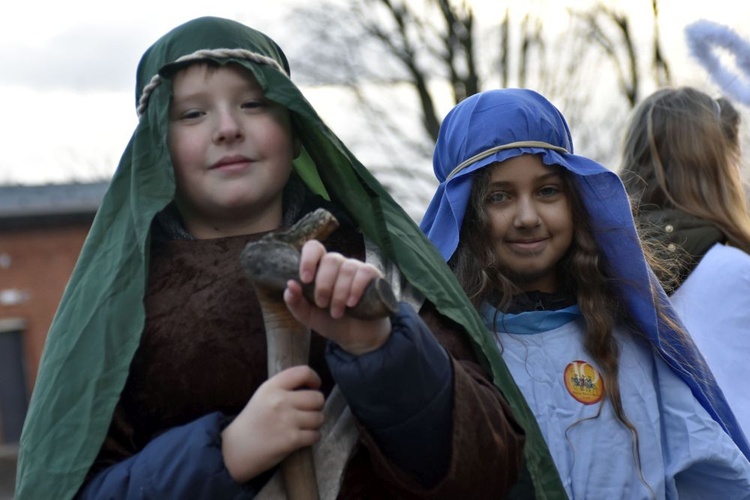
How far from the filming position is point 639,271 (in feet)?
9.33

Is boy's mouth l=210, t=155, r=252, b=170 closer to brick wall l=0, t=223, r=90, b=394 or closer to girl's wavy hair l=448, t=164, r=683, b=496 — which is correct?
girl's wavy hair l=448, t=164, r=683, b=496

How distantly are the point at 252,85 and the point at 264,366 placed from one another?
0.55m

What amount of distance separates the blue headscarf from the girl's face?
4 centimetres

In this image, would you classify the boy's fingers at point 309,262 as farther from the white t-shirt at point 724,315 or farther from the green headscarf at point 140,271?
the white t-shirt at point 724,315

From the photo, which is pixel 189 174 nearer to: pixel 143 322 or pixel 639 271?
pixel 143 322

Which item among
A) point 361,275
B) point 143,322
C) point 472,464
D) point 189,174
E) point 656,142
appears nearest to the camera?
point 361,275

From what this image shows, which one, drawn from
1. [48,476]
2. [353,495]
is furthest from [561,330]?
[48,476]

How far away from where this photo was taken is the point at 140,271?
6.73 feet

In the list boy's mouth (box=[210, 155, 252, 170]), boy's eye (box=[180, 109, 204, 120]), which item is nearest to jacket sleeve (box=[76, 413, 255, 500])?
boy's mouth (box=[210, 155, 252, 170])

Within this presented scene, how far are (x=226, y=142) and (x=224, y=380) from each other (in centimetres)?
45

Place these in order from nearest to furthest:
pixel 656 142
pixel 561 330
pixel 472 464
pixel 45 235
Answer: pixel 472 464
pixel 561 330
pixel 656 142
pixel 45 235

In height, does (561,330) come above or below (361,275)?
below

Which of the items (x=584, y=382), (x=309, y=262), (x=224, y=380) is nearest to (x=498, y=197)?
(x=584, y=382)

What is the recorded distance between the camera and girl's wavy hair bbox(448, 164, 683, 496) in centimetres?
274
